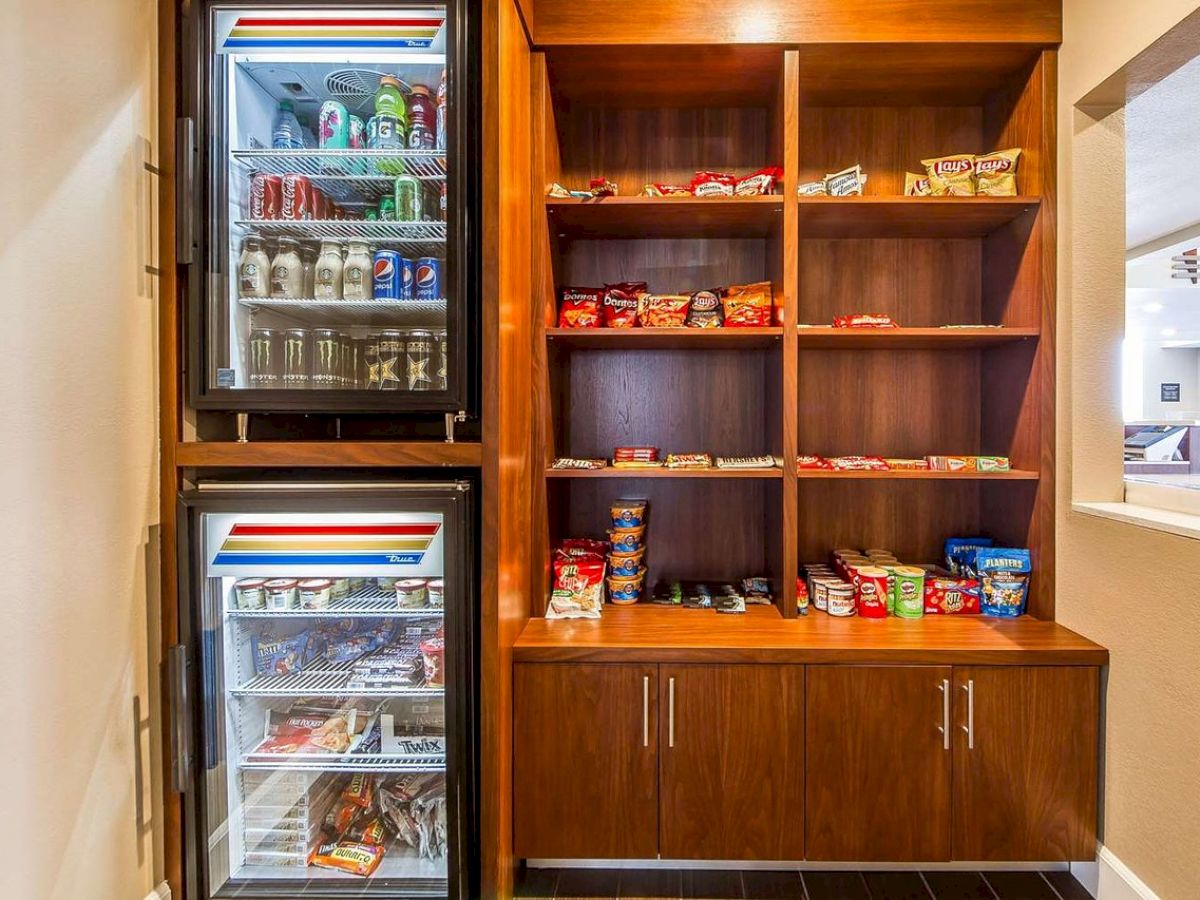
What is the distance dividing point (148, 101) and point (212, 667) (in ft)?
4.64

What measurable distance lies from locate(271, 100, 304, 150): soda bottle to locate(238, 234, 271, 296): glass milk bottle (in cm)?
27

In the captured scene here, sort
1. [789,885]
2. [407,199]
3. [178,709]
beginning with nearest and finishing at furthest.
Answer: [178,709] → [407,199] → [789,885]

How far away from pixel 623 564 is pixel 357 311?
116 cm

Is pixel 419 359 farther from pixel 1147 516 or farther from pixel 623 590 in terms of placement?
pixel 1147 516

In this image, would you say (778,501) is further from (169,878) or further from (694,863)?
(169,878)

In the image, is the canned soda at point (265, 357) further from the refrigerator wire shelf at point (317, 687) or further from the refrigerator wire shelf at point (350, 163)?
the refrigerator wire shelf at point (317, 687)

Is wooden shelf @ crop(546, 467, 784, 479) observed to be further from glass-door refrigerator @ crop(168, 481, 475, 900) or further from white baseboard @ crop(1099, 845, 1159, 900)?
white baseboard @ crop(1099, 845, 1159, 900)

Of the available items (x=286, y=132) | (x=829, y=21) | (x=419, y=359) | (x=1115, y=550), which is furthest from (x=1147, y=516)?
(x=286, y=132)

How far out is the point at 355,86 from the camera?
1.87 m

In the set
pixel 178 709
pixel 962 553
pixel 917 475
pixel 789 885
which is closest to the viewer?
pixel 178 709

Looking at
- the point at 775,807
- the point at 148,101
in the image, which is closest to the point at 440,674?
the point at 775,807

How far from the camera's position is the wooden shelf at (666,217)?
80.4 inches

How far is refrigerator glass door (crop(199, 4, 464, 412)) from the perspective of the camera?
5.56ft

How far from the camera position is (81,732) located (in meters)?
1.47
